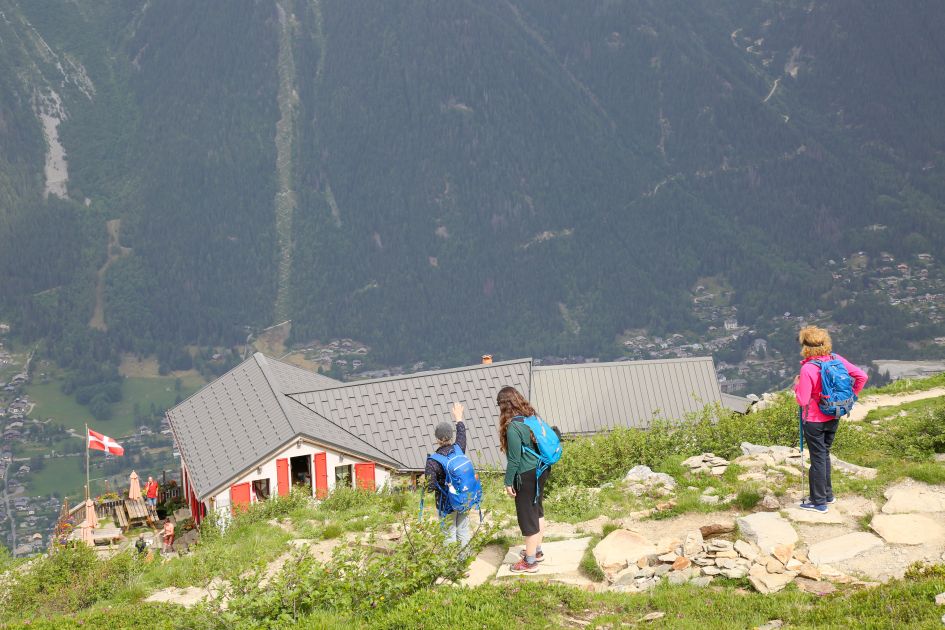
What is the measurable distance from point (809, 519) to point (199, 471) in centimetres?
2864

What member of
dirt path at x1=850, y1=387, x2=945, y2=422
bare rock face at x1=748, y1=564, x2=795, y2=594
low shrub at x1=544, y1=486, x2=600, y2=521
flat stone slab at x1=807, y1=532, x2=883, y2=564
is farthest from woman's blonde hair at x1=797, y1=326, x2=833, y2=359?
dirt path at x1=850, y1=387, x2=945, y2=422

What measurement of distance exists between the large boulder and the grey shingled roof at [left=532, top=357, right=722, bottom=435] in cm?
3046

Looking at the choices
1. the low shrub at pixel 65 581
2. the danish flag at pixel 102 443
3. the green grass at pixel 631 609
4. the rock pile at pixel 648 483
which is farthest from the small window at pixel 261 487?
the green grass at pixel 631 609

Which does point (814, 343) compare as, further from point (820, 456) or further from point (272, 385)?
point (272, 385)

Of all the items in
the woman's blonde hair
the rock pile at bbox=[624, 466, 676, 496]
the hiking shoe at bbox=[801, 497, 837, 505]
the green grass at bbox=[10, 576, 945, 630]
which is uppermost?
the woman's blonde hair

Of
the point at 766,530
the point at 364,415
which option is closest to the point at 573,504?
the point at 766,530

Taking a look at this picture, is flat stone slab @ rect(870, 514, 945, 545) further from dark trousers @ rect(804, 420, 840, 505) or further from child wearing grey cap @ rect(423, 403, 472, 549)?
child wearing grey cap @ rect(423, 403, 472, 549)

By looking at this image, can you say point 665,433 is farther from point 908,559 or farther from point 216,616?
point 216,616

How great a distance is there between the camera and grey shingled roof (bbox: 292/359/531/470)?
139 ft

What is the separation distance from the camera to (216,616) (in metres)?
13.1

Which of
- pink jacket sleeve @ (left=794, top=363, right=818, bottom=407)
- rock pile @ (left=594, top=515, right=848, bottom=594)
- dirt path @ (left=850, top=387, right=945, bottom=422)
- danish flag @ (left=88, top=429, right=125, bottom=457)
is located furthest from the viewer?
danish flag @ (left=88, top=429, right=125, bottom=457)

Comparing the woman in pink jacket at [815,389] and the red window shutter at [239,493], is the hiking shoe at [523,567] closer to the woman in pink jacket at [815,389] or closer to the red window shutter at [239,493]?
the woman in pink jacket at [815,389]

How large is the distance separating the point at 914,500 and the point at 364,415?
30266 millimetres

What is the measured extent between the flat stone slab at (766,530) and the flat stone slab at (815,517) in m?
0.37
